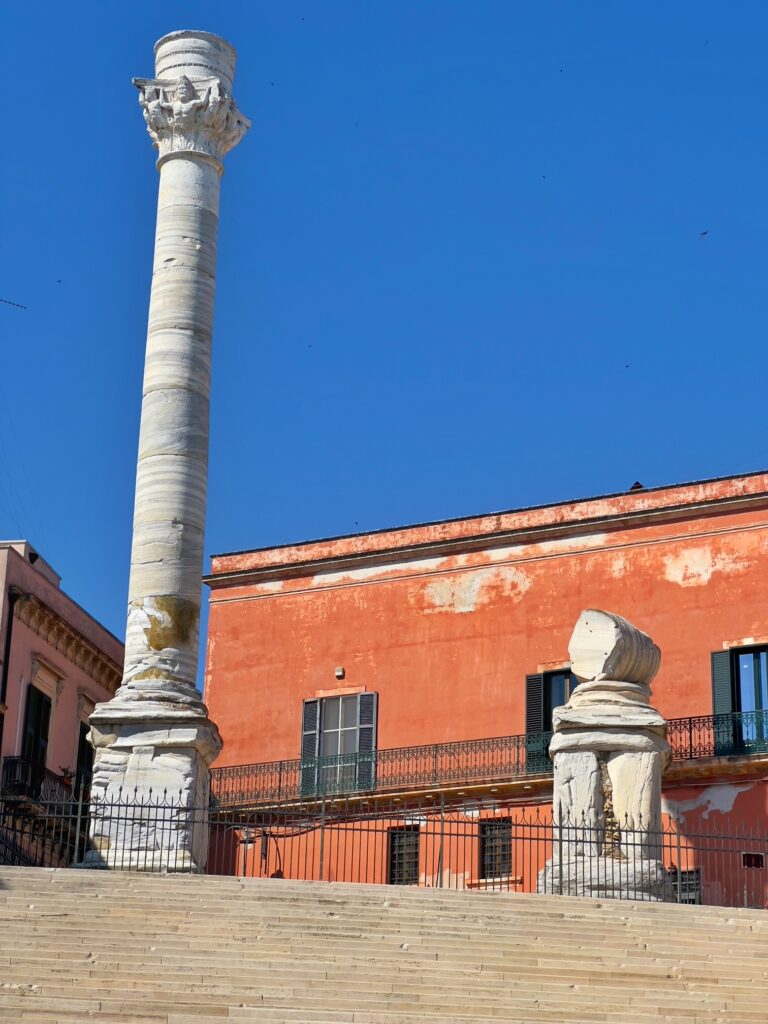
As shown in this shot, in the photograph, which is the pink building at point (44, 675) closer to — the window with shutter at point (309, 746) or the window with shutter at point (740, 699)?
the window with shutter at point (309, 746)

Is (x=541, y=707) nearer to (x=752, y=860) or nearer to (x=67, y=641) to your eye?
(x=752, y=860)

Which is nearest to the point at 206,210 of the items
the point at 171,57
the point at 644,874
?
the point at 171,57

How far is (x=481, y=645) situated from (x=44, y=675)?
7.56m

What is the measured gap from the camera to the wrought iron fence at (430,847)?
73.4 ft

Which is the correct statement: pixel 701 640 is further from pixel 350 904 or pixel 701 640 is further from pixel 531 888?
pixel 350 904

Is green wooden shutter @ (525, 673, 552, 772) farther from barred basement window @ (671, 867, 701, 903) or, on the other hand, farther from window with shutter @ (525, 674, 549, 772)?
barred basement window @ (671, 867, 701, 903)

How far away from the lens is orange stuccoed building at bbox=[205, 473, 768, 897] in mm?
30656

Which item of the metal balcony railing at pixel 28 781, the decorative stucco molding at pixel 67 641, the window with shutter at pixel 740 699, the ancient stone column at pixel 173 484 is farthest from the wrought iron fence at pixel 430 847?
the decorative stucco molding at pixel 67 641

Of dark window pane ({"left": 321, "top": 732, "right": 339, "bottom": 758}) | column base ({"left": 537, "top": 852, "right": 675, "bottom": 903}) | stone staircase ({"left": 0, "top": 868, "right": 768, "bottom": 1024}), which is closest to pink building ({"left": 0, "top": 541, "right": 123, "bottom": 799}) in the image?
dark window pane ({"left": 321, "top": 732, "right": 339, "bottom": 758})

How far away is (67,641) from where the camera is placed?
36.5 metres

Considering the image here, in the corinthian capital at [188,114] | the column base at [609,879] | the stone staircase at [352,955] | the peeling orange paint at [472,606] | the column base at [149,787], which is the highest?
the corinthian capital at [188,114]

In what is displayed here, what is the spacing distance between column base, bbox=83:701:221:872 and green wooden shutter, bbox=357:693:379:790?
952 centimetres

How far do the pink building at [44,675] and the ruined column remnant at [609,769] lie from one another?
37.7 ft

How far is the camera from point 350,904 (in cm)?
1941
